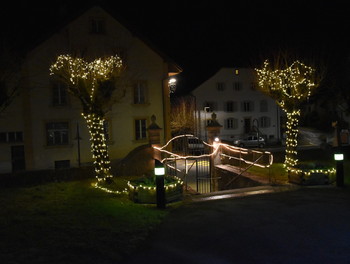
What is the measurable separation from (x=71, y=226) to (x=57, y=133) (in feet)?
55.5

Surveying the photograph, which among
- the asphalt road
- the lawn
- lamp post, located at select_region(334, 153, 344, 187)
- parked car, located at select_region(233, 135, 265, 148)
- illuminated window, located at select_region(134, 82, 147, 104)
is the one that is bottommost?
parked car, located at select_region(233, 135, 265, 148)

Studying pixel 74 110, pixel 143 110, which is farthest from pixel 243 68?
pixel 74 110

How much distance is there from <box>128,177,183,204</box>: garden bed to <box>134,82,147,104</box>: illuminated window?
15.0 meters

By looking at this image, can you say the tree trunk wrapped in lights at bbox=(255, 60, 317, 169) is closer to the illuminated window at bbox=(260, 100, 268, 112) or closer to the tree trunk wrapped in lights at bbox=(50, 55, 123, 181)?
the tree trunk wrapped in lights at bbox=(50, 55, 123, 181)

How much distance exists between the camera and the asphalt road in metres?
5.87

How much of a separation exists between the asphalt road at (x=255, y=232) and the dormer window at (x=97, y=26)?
16.5 m

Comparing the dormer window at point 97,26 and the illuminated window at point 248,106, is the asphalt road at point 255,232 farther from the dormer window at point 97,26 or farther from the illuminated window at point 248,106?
the illuminated window at point 248,106

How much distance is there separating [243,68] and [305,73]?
30.0 metres

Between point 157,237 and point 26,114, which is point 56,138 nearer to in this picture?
point 26,114

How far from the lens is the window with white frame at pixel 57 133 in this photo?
23438 millimetres

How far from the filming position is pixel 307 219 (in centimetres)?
791

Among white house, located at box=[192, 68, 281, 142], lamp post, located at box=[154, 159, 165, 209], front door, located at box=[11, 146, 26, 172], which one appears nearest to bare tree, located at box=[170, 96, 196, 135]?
white house, located at box=[192, 68, 281, 142]

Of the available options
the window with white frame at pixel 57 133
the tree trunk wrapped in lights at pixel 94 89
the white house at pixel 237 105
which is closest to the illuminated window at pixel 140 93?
the window with white frame at pixel 57 133

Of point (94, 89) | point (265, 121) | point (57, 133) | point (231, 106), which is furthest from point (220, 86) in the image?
point (94, 89)
